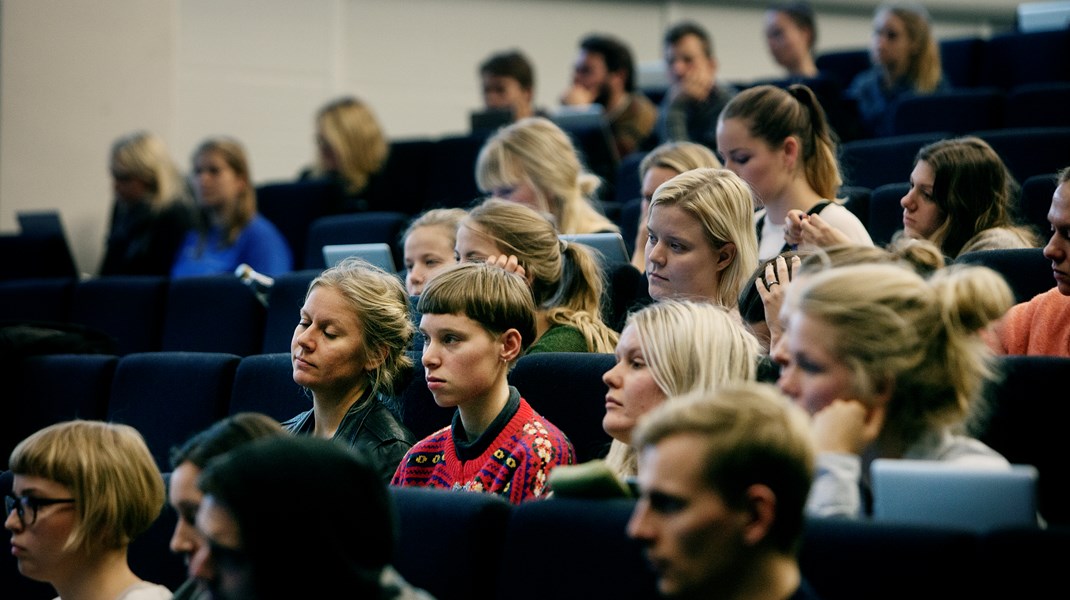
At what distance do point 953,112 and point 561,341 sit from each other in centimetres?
228

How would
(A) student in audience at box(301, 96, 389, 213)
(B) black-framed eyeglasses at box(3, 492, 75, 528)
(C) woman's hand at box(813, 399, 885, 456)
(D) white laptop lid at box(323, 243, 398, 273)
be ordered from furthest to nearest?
(A) student in audience at box(301, 96, 389, 213) → (D) white laptop lid at box(323, 243, 398, 273) → (B) black-framed eyeglasses at box(3, 492, 75, 528) → (C) woman's hand at box(813, 399, 885, 456)

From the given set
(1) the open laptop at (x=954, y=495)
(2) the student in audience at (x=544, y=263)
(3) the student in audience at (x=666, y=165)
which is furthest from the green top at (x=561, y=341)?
(1) the open laptop at (x=954, y=495)

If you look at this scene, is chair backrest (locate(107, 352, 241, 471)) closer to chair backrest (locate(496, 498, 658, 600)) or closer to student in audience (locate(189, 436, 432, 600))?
chair backrest (locate(496, 498, 658, 600))

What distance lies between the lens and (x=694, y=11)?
764 centimetres

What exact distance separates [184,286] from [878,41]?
2789mm

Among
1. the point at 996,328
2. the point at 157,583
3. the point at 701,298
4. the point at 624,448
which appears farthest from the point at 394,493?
the point at 996,328

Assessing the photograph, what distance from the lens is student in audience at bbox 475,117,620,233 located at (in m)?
3.39

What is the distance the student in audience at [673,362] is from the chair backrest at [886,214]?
136 cm

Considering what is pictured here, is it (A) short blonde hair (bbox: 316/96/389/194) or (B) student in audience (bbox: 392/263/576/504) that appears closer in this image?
(B) student in audience (bbox: 392/263/576/504)

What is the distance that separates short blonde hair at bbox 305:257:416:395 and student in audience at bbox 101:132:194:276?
2.43m

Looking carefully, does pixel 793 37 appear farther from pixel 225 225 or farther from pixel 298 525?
pixel 298 525

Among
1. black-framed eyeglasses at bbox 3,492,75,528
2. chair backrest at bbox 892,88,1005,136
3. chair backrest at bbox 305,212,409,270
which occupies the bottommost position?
black-framed eyeglasses at bbox 3,492,75,528

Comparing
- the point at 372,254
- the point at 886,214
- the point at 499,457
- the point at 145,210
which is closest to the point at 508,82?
the point at 145,210

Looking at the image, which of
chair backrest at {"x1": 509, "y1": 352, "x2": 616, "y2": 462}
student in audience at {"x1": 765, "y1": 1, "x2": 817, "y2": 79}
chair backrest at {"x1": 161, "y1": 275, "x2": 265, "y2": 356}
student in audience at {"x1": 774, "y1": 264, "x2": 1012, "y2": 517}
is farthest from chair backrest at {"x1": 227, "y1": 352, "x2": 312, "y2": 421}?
student in audience at {"x1": 765, "y1": 1, "x2": 817, "y2": 79}
